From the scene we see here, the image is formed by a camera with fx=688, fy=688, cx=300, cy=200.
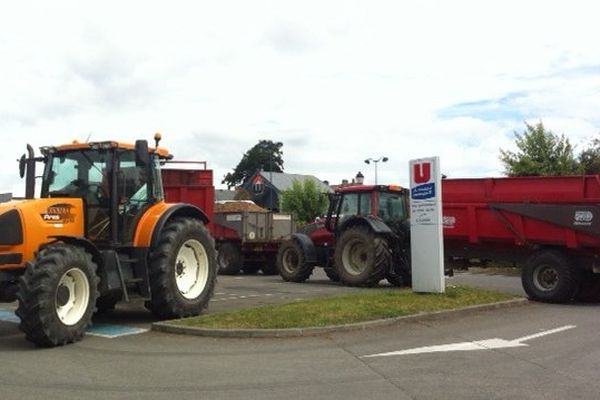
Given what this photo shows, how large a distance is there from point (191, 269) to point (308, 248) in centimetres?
793

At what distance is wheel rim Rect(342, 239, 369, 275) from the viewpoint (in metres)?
17.6

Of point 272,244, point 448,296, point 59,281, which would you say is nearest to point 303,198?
point 272,244

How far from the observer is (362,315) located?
432 inches

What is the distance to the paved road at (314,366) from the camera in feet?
22.3

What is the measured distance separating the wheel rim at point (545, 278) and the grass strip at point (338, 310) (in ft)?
4.62

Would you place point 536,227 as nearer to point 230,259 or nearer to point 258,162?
point 230,259

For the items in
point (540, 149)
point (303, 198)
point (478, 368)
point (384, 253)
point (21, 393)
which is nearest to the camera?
point (21, 393)

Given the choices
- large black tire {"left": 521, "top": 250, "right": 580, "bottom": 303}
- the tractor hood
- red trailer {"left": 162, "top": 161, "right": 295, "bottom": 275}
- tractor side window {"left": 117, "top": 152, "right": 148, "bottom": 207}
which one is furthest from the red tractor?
the tractor hood

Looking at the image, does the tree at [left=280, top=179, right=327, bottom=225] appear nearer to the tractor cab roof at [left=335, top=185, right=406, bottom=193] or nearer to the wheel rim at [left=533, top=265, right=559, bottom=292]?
the tractor cab roof at [left=335, top=185, right=406, bottom=193]

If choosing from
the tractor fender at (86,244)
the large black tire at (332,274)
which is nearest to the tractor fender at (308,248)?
the large black tire at (332,274)

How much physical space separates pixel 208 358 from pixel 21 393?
2.39 m

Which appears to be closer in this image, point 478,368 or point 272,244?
point 478,368

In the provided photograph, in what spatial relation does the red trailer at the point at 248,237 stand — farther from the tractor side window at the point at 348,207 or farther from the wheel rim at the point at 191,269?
the wheel rim at the point at 191,269

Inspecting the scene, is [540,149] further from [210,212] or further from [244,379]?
[244,379]
